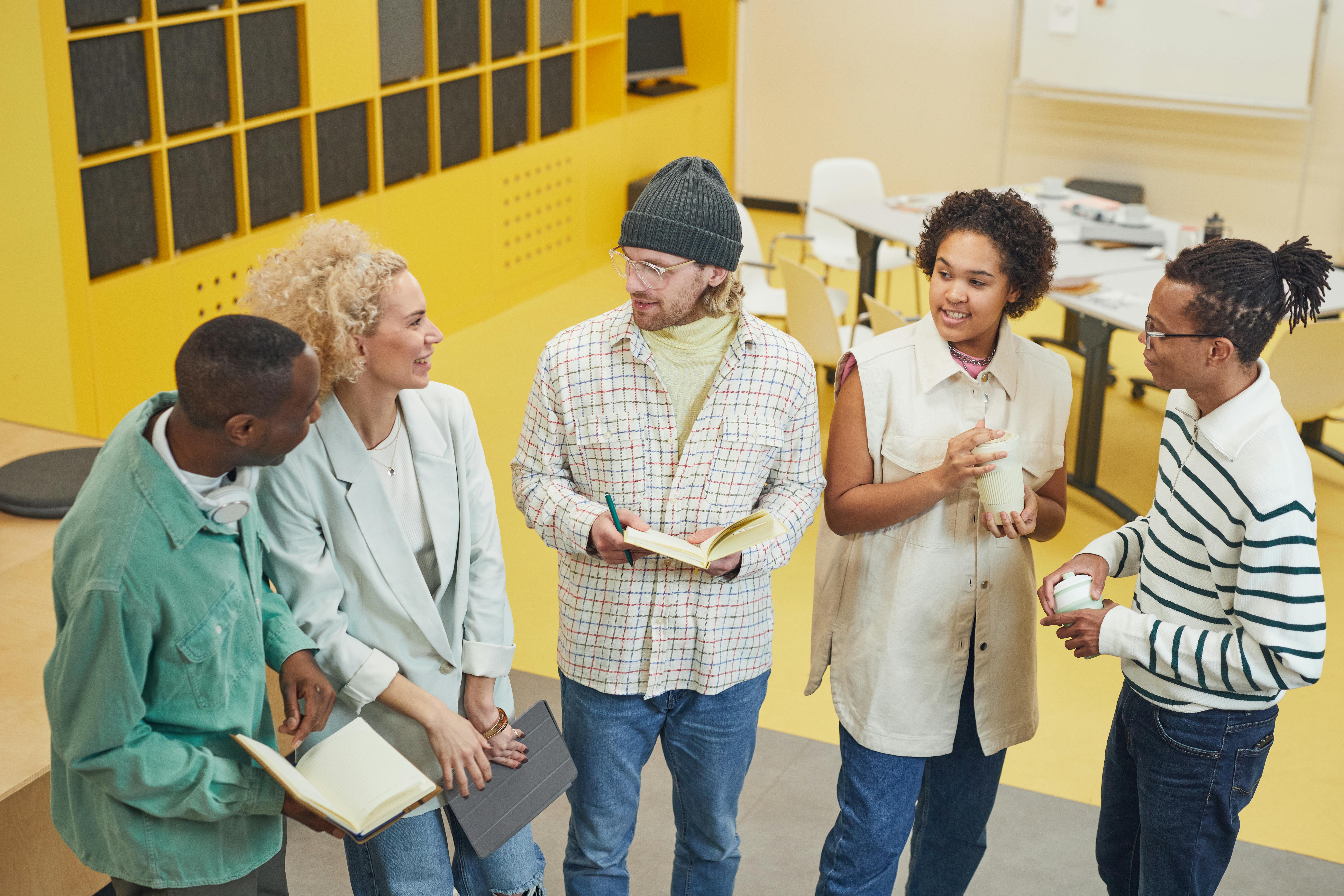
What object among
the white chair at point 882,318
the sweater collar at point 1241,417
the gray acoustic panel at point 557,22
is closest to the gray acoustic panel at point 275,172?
the gray acoustic panel at point 557,22

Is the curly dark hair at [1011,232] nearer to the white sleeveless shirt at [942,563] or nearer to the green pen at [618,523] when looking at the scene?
the white sleeveless shirt at [942,563]

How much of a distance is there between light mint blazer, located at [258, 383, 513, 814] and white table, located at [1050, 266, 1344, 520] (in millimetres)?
3344

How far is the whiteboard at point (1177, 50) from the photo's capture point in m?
7.61

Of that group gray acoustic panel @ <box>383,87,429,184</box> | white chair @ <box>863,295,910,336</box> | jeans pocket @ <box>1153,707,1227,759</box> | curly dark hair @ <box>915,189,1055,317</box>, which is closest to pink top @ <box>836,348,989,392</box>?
curly dark hair @ <box>915,189,1055,317</box>

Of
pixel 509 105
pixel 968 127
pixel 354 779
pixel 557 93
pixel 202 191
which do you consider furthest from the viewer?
pixel 968 127

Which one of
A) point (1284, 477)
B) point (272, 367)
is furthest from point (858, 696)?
point (272, 367)

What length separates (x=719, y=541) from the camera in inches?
75.6

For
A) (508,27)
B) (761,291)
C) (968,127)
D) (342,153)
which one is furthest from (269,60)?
(968,127)

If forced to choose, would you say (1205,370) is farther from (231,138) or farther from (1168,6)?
(1168,6)

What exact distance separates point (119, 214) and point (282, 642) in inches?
144

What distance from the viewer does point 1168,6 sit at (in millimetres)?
7859

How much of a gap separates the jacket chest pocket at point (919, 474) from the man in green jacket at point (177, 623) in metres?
0.99

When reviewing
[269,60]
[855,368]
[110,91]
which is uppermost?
[269,60]

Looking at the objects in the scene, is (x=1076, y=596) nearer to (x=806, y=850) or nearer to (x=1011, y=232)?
(x=1011, y=232)
